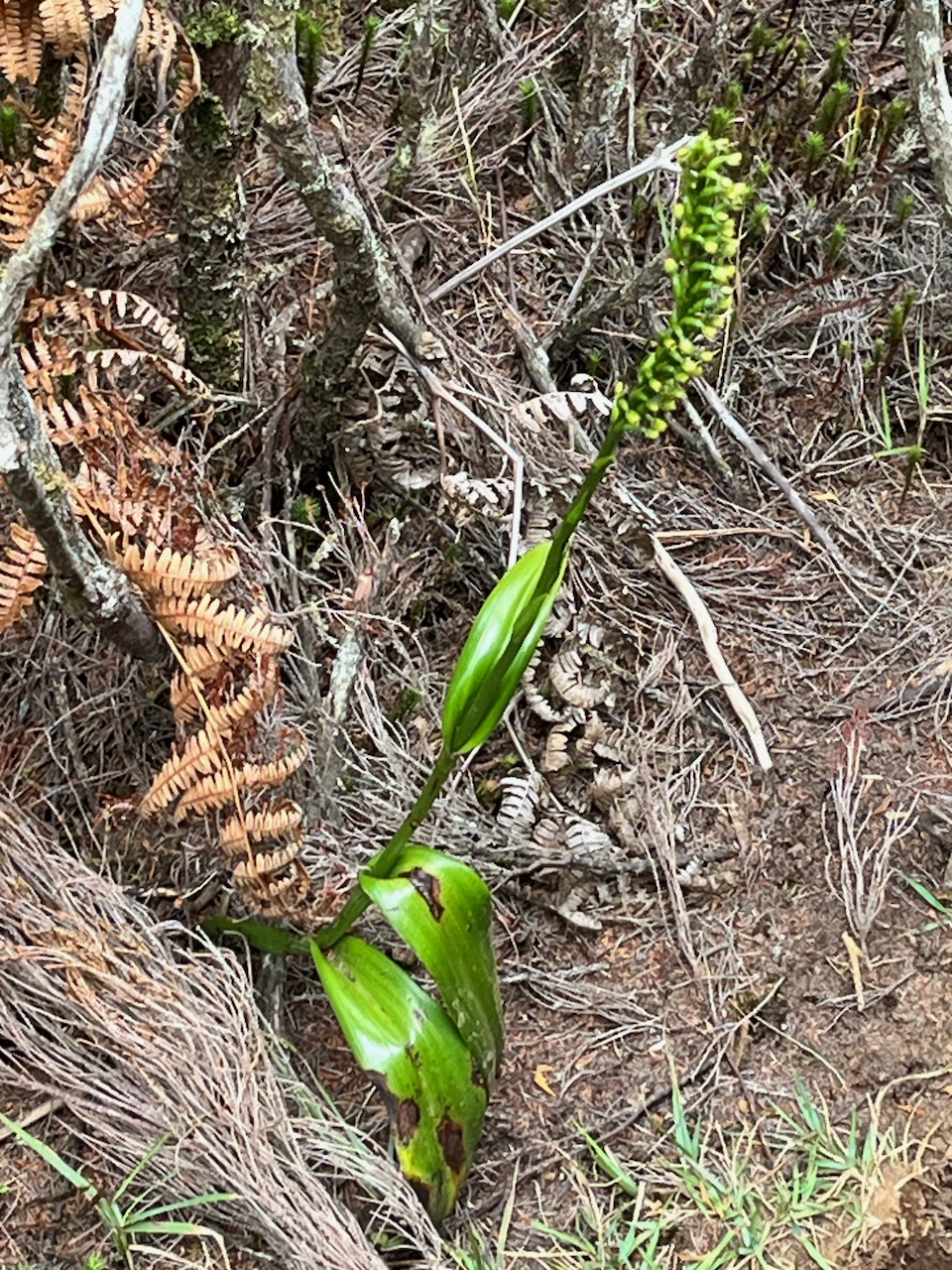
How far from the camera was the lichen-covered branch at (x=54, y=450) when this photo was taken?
3.45ft

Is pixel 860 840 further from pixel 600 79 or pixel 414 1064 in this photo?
pixel 600 79

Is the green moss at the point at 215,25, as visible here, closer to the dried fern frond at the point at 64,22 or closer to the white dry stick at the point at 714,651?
the dried fern frond at the point at 64,22

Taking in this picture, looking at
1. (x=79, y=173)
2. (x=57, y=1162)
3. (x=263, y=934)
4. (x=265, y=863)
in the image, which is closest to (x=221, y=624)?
(x=265, y=863)

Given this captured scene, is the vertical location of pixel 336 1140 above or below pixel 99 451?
below

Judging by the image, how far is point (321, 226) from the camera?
5.27 feet

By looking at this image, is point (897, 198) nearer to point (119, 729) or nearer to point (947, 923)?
point (947, 923)

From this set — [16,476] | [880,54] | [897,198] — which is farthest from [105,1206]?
[880,54]

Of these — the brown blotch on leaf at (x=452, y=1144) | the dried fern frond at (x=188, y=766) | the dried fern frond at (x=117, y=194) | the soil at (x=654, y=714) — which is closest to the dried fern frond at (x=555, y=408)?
the soil at (x=654, y=714)

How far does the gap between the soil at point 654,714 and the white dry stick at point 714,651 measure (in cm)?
3

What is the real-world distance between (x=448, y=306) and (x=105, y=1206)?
5.07 ft

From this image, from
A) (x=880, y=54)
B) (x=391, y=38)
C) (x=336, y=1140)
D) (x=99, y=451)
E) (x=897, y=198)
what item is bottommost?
(x=336, y=1140)

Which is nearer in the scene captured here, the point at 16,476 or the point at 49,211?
the point at 49,211

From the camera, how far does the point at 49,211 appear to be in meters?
1.05

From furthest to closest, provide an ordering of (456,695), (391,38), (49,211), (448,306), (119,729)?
1. (391,38)
2. (448,306)
3. (119,729)
4. (456,695)
5. (49,211)
